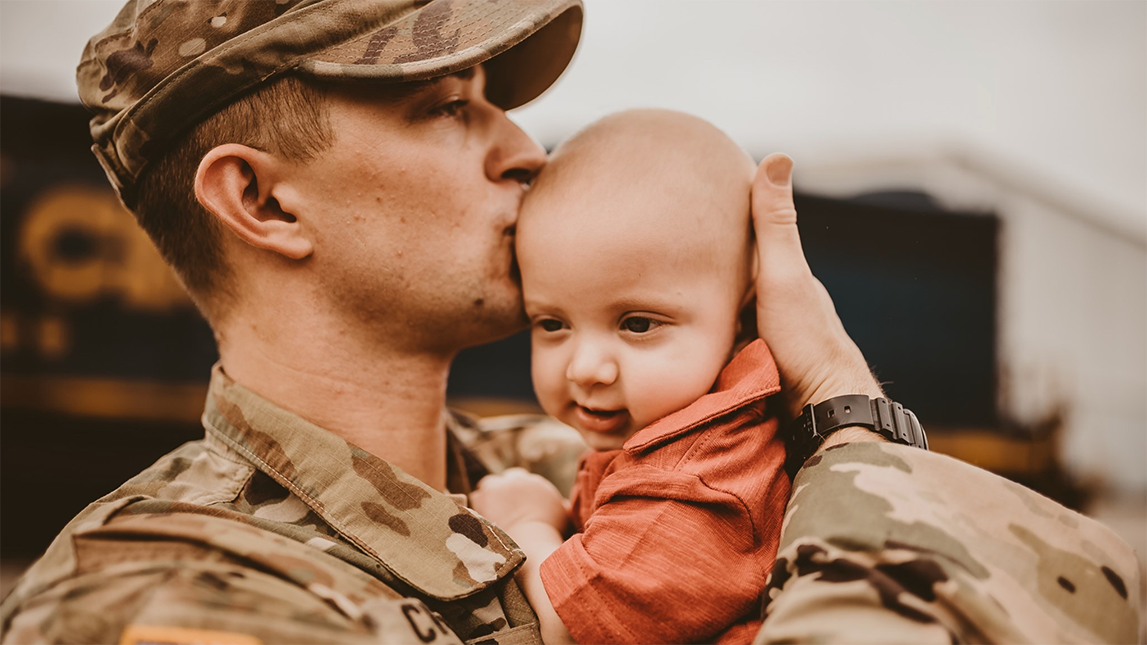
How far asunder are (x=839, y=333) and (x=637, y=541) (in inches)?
27.5

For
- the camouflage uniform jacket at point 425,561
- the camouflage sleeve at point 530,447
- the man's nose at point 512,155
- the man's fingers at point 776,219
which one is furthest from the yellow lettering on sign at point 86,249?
the man's fingers at point 776,219

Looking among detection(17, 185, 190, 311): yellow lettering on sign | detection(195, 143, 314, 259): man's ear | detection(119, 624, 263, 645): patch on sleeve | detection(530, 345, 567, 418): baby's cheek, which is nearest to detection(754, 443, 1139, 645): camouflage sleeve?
detection(530, 345, 567, 418): baby's cheek

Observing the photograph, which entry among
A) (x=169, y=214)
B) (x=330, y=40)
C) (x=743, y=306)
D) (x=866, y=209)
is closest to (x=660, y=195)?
(x=743, y=306)

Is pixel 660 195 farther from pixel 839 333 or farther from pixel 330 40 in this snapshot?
pixel 330 40

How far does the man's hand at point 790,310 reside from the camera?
5.75 ft

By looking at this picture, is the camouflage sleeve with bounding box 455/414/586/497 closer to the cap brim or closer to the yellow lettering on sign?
the cap brim

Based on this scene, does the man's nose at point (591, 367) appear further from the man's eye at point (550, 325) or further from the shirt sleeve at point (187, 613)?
the shirt sleeve at point (187, 613)

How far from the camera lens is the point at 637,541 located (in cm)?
144

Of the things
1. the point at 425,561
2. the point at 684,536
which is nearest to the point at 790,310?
the point at 684,536

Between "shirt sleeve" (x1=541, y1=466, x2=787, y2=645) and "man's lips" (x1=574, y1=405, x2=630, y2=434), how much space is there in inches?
9.9

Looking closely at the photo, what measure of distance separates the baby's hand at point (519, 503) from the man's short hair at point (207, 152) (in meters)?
0.80

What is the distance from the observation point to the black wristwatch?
5.34 feet

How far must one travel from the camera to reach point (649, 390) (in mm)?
1668

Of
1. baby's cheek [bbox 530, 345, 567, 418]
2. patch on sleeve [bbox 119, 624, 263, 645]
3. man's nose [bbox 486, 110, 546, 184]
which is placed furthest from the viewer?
man's nose [bbox 486, 110, 546, 184]
